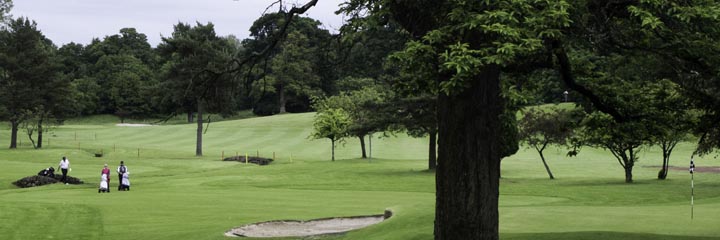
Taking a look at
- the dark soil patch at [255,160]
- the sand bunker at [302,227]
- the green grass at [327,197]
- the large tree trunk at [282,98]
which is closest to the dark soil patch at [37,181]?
the green grass at [327,197]

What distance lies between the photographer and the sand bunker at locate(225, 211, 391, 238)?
21234 millimetres

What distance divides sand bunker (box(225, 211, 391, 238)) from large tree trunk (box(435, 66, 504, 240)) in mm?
8492

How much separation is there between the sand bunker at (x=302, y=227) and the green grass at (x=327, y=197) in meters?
0.78

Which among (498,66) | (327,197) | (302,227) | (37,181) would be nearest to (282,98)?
(37,181)

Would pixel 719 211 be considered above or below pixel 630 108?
below

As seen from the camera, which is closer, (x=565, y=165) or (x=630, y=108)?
(x=630, y=108)

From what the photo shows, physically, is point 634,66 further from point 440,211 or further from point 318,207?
point 318,207

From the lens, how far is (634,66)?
15.4 metres

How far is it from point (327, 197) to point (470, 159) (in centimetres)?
2049

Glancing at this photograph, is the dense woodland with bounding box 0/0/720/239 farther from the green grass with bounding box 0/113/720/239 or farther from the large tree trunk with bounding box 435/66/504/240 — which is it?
the green grass with bounding box 0/113/720/239

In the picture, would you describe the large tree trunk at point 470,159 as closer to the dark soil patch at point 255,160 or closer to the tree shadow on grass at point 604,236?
the tree shadow on grass at point 604,236

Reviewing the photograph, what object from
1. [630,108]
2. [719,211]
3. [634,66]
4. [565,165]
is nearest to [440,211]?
[630,108]

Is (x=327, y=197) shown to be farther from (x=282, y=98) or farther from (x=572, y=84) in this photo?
(x=282, y=98)

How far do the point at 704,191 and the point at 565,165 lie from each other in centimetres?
2385
